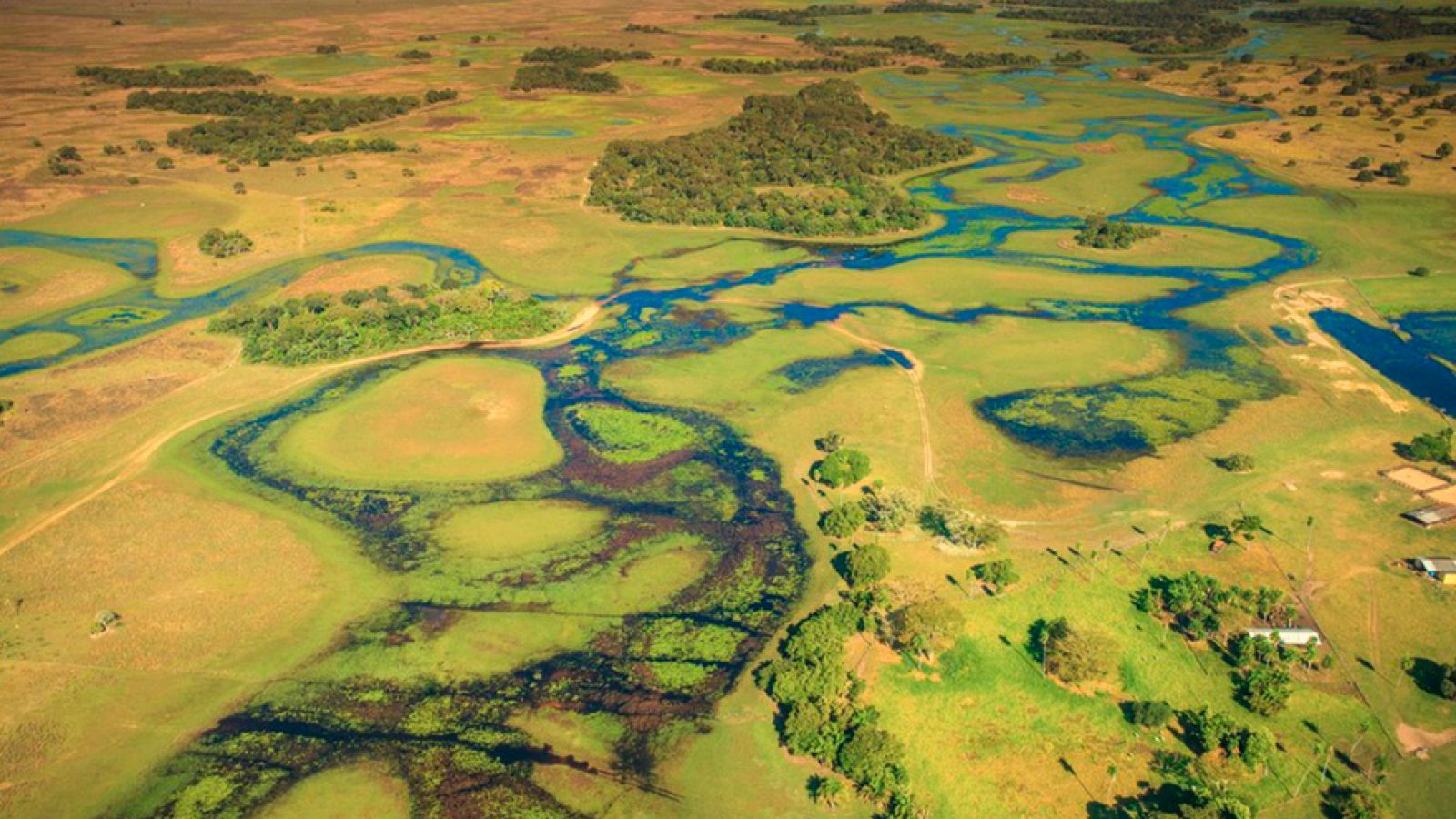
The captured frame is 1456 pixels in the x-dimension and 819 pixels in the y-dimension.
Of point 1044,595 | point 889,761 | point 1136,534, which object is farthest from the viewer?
point 1136,534

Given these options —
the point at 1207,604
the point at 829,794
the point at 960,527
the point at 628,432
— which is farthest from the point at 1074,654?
the point at 628,432

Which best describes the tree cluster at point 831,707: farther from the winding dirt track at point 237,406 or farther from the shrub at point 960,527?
the winding dirt track at point 237,406

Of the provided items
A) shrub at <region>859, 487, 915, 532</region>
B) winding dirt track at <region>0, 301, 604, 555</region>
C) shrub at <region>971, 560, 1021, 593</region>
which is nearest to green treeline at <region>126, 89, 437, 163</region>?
winding dirt track at <region>0, 301, 604, 555</region>

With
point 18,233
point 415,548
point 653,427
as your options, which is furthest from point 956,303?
point 18,233

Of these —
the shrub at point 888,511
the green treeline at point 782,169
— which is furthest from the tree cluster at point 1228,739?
the green treeline at point 782,169

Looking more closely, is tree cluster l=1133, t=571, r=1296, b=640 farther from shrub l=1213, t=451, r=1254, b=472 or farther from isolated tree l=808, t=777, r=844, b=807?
isolated tree l=808, t=777, r=844, b=807

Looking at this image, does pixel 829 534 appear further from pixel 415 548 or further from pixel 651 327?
pixel 651 327

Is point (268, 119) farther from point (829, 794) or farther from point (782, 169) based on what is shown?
point (829, 794)
